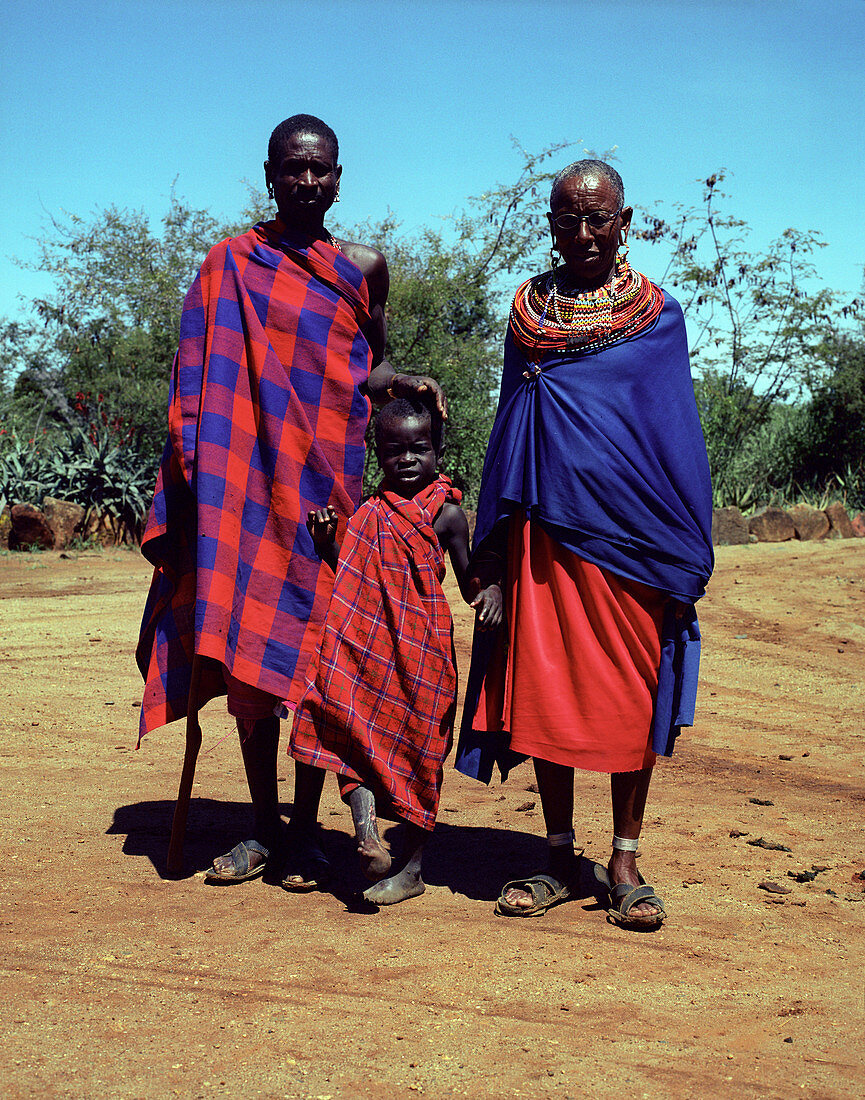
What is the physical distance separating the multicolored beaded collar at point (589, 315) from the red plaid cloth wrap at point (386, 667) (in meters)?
0.60

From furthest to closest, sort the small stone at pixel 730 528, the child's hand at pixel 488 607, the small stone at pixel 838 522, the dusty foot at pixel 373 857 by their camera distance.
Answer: the small stone at pixel 838 522, the small stone at pixel 730 528, the child's hand at pixel 488 607, the dusty foot at pixel 373 857

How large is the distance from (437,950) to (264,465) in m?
1.51

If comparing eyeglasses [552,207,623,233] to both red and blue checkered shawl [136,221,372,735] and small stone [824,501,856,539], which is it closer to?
red and blue checkered shawl [136,221,372,735]

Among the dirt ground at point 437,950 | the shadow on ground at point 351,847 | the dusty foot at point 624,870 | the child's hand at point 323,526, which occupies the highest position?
the child's hand at point 323,526

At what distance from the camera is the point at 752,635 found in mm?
7938

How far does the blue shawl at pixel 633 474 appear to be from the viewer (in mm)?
2980

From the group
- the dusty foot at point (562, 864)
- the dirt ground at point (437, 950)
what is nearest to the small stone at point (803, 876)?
the dirt ground at point (437, 950)

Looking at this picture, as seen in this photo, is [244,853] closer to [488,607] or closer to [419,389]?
[488,607]

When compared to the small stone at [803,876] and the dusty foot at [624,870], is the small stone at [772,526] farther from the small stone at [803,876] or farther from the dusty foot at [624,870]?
the dusty foot at [624,870]

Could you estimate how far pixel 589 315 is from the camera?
3018 mm

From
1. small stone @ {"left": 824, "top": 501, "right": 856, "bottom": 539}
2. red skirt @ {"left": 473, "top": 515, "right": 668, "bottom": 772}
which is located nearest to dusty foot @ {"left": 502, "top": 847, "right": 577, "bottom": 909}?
red skirt @ {"left": 473, "top": 515, "right": 668, "bottom": 772}

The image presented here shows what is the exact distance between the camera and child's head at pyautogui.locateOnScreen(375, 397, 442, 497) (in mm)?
3168

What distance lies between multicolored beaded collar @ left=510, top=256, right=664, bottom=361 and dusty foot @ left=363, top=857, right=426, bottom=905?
5.28 feet

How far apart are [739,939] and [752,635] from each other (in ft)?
17.3
